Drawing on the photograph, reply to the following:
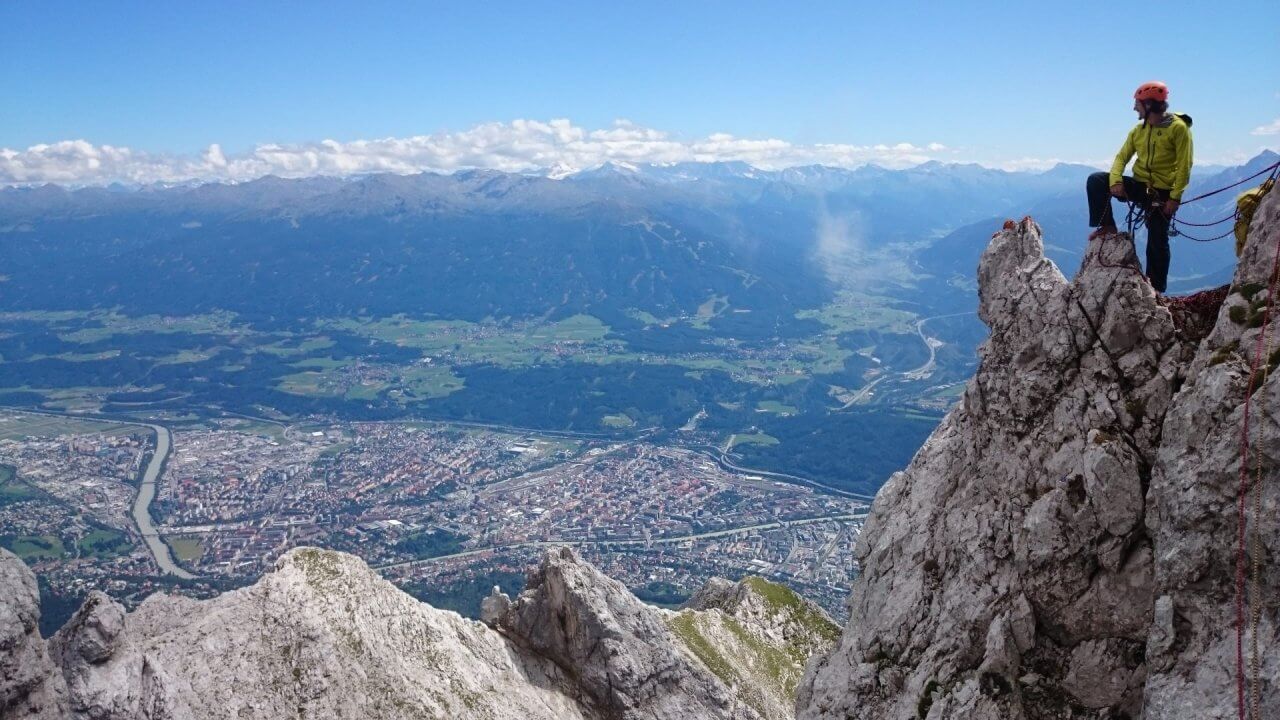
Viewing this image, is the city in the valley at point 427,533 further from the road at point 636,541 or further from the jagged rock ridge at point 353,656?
the jagged rock ridge at point 353,656

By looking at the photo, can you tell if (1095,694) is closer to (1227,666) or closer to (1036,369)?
(1227,666)

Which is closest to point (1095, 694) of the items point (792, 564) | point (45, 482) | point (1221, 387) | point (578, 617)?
point (1221, 387)

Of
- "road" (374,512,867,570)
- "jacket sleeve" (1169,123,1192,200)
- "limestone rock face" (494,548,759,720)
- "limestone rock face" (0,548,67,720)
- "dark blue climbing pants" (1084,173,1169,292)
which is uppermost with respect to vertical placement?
"jacket sleeve" (1169,123,1192,200)

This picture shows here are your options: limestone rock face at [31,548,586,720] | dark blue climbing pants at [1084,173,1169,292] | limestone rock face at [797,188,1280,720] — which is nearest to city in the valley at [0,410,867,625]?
limestone rock face at [31,548,586,720]

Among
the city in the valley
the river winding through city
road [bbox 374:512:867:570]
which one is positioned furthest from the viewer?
road [bbox 374:512:867:570]

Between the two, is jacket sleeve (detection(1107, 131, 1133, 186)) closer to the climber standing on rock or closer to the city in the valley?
the climber standing on rock

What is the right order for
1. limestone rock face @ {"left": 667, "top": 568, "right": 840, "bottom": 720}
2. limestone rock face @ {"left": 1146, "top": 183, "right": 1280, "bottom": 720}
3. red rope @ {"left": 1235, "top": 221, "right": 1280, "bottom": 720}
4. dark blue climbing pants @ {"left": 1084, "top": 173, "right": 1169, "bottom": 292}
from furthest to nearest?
1. limestone rock face @ {"left": 667, "top": 568, "right": 840, "bottom": 720}
2. dark blue climbing pants @ {"left": 1084, "top": 173, "right": 1169, "bottom": 292}
3. limestone rock face @ {"left": 1146, "top": 183, "right": 1280, "bottom": 720}
4. red rope @ {"left": 1235, "top": 221, "right": 1280, "bottom": 720}

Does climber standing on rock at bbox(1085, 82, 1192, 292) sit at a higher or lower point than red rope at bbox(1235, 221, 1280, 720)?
higher
